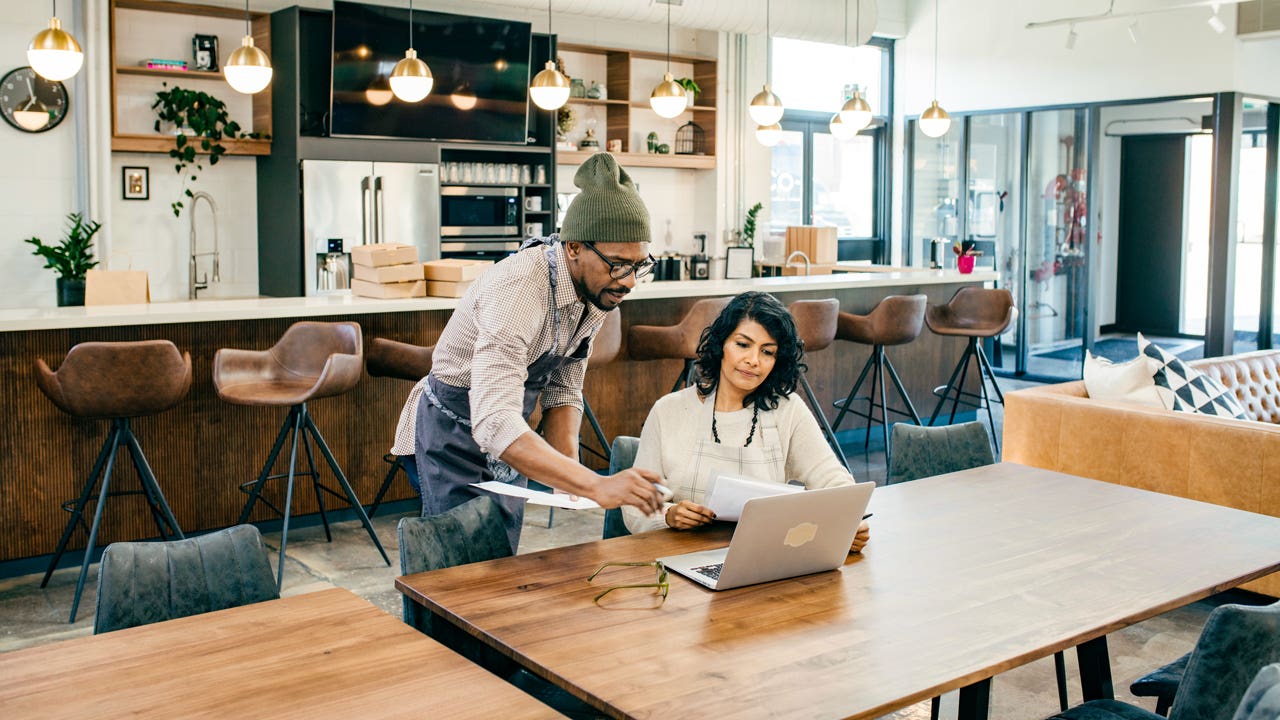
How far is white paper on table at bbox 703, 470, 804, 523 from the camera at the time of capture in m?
2.50

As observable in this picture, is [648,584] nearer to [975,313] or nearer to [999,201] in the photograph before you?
[975,313]

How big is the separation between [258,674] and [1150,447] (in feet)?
11.8

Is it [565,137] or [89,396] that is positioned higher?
[565,137]

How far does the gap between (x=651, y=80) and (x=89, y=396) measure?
6507 millimetres

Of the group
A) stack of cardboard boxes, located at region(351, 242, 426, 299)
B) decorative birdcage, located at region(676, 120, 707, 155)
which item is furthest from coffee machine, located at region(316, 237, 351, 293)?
decorative birdcage, located at region(676, 120, 707, 155)

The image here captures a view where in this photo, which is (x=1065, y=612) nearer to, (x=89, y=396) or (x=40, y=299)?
(x=89, y=396)

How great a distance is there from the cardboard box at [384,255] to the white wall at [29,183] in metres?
2.67

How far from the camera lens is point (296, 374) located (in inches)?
191

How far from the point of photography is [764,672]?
1854mm

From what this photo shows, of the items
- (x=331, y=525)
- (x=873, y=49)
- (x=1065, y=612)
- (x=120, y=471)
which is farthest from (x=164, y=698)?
(x=873, y=49)

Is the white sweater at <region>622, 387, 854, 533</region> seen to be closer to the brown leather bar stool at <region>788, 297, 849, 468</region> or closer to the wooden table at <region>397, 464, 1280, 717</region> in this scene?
the wooden table at <region>397, 464, 1280, 717</region>

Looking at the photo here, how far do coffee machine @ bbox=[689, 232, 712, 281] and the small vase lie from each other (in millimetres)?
4902

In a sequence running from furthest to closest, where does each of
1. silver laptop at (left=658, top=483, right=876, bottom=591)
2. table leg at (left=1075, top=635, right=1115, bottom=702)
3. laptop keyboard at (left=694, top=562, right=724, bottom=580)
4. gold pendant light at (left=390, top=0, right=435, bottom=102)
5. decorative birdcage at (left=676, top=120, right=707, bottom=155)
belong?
decorative birdcage at (left=676, top=120, right=707, bottom=155) < gold pendant light at (left=390, top=0, right=435, bottom=102) < table leg at (left=1075, top=635, right=1115, bottom=702) < laptop keyboard at (left=694, top=562, right=724, bottom=580) < silver laptop at (left=658, top=483, right=876, bottom=591)

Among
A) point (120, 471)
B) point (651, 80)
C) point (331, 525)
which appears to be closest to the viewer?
point (120, 471)
